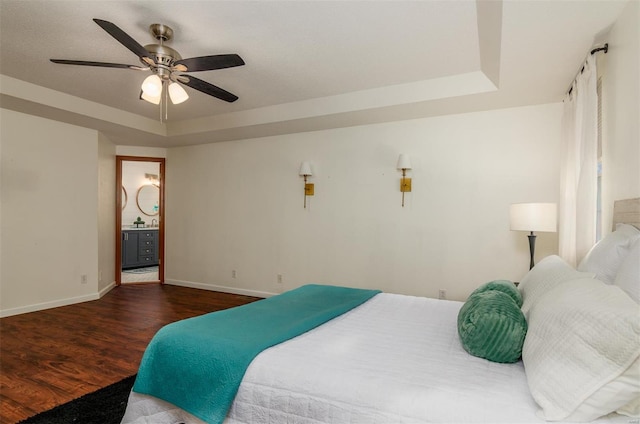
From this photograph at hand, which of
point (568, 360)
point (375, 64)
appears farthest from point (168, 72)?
point (568, 360)

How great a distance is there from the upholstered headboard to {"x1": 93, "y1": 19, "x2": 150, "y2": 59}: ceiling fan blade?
9.30 feet

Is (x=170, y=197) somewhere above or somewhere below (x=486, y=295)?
above

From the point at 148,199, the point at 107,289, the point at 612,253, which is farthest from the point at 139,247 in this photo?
the point at 612,253

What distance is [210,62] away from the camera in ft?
7.89

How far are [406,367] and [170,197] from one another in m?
5.49

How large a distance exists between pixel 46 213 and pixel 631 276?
5.48m

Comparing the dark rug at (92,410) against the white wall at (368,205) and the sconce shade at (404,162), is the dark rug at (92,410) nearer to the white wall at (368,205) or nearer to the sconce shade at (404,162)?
the white wall at (368,205)

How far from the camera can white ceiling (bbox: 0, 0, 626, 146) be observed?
7.67 ft

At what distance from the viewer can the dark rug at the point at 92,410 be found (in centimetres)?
201

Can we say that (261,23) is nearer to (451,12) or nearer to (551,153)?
(451,12)

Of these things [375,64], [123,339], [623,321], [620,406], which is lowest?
[123,339]

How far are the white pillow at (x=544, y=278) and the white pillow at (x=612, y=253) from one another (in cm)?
12

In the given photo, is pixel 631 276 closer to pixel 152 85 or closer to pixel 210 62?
pixel 210 62

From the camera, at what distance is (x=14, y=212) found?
13.6ft
